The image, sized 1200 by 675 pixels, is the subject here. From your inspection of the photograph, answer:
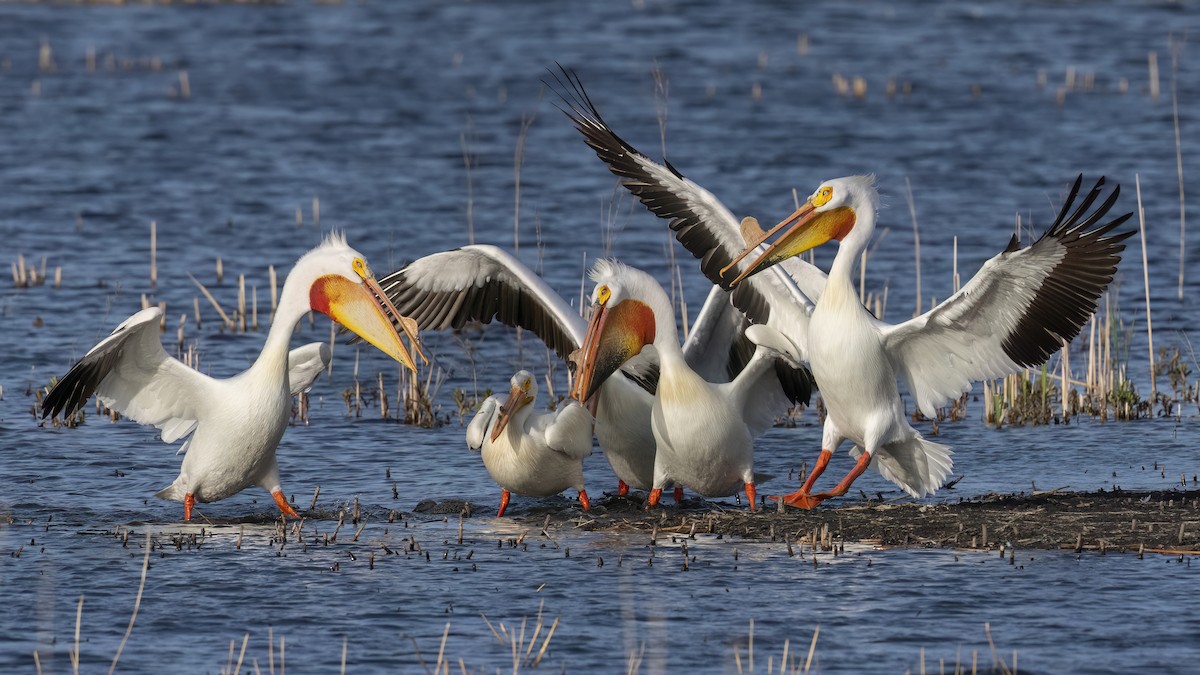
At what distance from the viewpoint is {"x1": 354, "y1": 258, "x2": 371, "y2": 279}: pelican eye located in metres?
8.45

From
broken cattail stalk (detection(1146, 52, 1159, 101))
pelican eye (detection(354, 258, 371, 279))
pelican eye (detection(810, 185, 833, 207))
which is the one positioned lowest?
pelican eye (detection(354, 258, 371, 279))

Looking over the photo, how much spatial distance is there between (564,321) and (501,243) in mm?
6916

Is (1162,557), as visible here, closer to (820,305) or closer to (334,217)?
(820,305)

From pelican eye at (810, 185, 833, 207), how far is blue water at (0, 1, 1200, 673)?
14.7 inches

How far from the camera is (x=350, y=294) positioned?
8531 millimetres

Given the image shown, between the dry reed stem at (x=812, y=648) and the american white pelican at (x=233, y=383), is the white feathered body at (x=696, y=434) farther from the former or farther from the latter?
the dry reed stem at (x=812, y=648)

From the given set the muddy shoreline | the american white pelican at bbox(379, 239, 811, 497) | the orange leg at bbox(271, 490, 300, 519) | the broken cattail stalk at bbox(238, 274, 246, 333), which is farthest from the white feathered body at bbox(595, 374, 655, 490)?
the broken cattail stalk at bbox(238, 274, 246, 333)

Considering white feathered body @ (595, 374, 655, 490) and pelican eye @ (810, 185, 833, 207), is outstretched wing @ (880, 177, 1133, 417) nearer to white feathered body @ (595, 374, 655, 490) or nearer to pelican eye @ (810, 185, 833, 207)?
pelican eye @ (810, 185, 833, 207)

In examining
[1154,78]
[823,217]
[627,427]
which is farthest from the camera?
[1154,78]

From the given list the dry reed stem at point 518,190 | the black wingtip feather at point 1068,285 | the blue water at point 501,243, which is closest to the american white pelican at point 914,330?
the black wingtip feather at point 1068,285

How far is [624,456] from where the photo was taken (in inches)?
366

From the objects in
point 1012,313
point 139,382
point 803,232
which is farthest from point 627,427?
point 139,382

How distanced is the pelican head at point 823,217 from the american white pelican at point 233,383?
1.76m

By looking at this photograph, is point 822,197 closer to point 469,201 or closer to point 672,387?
point 672,387
